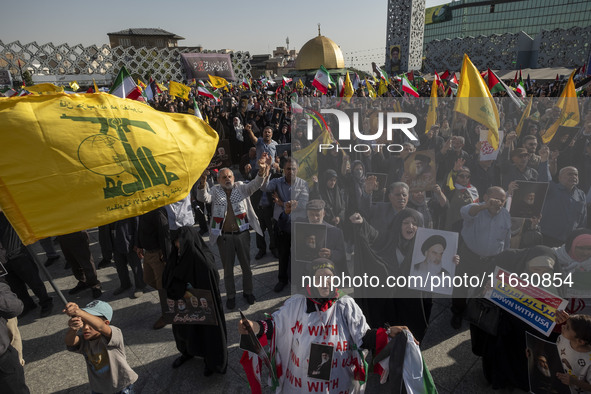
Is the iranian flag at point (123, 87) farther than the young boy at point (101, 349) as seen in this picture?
A: Yes

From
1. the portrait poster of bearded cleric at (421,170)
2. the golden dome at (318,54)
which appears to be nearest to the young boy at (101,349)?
the portrait poster of bearded cleric at (421,170)

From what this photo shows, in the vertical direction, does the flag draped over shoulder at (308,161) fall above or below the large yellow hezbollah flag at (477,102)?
below

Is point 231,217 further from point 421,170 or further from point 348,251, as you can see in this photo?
point 421,170

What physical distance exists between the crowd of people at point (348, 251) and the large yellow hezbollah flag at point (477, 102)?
29.4 inches

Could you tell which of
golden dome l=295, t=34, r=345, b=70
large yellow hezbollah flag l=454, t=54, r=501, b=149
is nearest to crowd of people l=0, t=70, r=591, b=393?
large yellow hezbollah flag l=454, t=54, r=501, b=149

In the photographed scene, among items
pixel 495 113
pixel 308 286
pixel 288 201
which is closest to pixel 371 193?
pixel 288 201

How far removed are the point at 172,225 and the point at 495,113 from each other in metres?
4.54

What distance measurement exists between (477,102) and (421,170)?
1.30 m

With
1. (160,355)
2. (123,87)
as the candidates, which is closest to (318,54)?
(123,87)

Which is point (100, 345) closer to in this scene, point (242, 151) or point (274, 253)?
point (274, 253)

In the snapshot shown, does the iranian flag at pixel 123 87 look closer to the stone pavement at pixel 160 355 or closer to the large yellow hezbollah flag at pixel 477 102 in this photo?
the stone pavement at pixel 160 355

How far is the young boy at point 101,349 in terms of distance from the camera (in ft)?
8.44

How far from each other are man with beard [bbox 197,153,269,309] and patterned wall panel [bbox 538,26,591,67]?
56.9 meters

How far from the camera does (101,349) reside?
8.86ft
